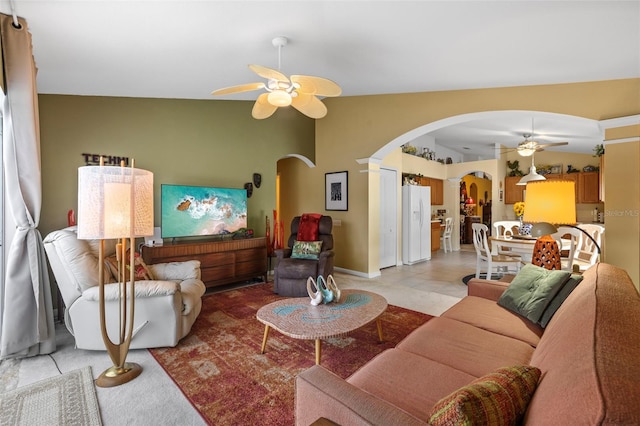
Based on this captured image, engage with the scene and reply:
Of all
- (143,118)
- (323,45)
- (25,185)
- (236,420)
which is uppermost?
(323,45)

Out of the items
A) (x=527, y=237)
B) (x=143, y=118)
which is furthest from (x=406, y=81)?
(x=143, y=118)

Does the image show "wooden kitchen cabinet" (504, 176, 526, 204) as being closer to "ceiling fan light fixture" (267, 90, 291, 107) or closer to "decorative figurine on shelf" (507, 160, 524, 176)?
"decorative figurine on shelf" (507, 160, 524, 176)

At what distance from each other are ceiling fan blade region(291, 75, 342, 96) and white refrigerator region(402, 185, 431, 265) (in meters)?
4.05

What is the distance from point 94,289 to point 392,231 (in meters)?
4.87

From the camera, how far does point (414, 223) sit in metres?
6.46

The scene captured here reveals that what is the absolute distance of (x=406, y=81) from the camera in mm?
3918

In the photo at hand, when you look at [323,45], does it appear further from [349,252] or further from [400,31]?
[349,252]

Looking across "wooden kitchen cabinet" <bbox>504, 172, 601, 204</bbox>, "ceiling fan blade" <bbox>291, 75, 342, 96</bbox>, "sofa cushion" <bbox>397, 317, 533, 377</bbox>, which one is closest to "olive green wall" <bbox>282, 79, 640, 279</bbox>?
"ceiling fan blade" <bbox>291, 75, 342, 96</bbox>

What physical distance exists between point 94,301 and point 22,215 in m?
0.86

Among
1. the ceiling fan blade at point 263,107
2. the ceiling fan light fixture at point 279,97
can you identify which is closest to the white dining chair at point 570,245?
the ceiling fan light fixture at point 279,97

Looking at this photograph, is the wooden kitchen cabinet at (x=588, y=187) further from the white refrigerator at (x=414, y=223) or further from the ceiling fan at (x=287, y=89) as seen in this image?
the ceiling fan at (x=287, y=89)

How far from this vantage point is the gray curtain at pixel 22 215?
227cm

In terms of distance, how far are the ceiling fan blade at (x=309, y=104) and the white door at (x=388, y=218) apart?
2.97 meters

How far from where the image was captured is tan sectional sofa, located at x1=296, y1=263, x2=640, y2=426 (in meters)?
0.65
